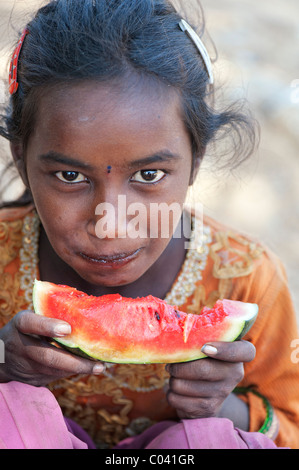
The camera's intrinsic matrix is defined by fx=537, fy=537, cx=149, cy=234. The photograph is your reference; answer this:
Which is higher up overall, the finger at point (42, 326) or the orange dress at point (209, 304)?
the finger at point (42, 326)

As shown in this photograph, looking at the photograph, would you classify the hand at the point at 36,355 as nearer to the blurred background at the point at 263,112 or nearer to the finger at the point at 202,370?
the finger at the point at 202,370

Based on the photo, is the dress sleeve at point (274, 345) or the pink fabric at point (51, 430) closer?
the pink fabric at point (51, 430)

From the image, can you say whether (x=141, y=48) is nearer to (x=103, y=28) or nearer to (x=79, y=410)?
Result: (x=103, y=28)

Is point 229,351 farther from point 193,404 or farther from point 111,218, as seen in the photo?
point 111,218

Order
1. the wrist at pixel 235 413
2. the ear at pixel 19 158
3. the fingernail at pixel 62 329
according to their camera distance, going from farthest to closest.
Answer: the wrist at pixel 235 413, the ear at pixel 19 158, the fingernail at pixel 62 329

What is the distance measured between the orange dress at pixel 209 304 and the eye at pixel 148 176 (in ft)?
2.23

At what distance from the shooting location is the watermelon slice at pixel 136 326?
1.94 metres

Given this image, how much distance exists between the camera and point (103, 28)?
1975 millimetres

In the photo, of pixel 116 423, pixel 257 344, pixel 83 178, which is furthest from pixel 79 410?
pixel 83 178

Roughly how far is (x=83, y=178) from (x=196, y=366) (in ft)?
2.63

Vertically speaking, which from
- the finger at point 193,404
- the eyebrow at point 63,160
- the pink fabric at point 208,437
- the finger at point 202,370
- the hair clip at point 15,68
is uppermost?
the hair clip at point 15,68

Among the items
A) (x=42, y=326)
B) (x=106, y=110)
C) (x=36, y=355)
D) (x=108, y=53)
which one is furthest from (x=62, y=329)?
(x=108, y=53)

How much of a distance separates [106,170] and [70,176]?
18cm

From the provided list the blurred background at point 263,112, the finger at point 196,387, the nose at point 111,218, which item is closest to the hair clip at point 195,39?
the nose at point 111,218
